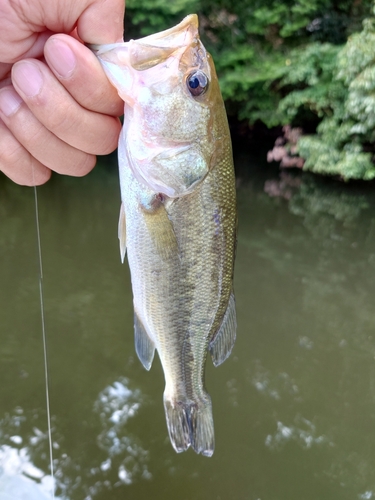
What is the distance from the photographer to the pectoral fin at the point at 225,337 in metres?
1.59

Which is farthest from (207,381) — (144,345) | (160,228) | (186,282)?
(160,228)

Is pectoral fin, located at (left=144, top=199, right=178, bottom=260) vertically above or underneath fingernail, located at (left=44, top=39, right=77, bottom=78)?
underneath

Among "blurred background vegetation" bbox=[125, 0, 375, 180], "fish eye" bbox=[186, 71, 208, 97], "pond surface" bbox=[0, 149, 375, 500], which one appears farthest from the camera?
"blurred background vegetation" bbox=[125, 0, 375, 180]

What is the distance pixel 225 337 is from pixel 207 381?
2580 millimetres

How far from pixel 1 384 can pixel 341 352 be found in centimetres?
343

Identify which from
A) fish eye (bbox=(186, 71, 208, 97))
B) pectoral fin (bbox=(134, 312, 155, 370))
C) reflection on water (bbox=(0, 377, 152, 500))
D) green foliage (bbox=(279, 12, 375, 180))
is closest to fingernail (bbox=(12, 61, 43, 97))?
fish eye (bbox=(186, 71, 208, 97))

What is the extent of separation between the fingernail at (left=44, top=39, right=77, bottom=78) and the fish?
11 cm

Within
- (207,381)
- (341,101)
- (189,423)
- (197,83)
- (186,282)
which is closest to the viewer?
(197,83)

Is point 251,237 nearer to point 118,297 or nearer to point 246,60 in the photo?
point 118,297

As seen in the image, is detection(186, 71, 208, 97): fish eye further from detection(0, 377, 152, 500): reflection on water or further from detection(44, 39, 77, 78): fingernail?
detection(0, 377, 152, 500): reflection on water

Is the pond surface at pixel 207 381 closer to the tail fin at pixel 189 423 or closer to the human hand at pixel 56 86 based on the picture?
the tail fin at pixel 189 423

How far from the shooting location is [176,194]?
137cm

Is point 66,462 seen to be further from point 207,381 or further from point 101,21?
point 101,21

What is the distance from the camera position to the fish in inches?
49.9
